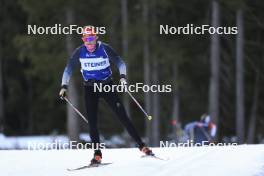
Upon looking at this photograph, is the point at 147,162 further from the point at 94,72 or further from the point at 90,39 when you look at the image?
the point at 90,39

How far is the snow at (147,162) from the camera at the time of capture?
8672 millimetres

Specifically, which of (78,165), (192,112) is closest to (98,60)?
(78,165)

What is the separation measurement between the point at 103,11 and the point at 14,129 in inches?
636

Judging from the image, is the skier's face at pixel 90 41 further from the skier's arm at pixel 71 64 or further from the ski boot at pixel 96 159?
the ski boot at pixel 96 159

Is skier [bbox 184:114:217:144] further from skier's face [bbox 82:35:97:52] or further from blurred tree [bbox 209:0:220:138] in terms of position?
skier's face [bbox 82:35:97:52]

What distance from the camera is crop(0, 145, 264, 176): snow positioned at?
341 inches

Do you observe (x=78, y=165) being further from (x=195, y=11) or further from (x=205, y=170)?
(x=195, y=11)

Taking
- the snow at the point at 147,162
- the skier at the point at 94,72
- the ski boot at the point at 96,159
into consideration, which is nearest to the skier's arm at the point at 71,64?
the skier at the point at 94,72

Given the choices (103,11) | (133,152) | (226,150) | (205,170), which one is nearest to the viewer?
(205,170)

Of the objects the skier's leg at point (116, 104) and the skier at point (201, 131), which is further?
the skier at point (201, 131)

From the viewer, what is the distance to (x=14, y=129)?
4666 cm

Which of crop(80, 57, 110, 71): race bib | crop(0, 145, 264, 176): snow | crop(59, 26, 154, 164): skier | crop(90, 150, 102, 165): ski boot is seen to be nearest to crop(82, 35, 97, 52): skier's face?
crop(59, 26, 154, 164): skier

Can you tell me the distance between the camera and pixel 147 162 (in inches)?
381

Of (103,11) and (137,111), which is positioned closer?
(103,11)
